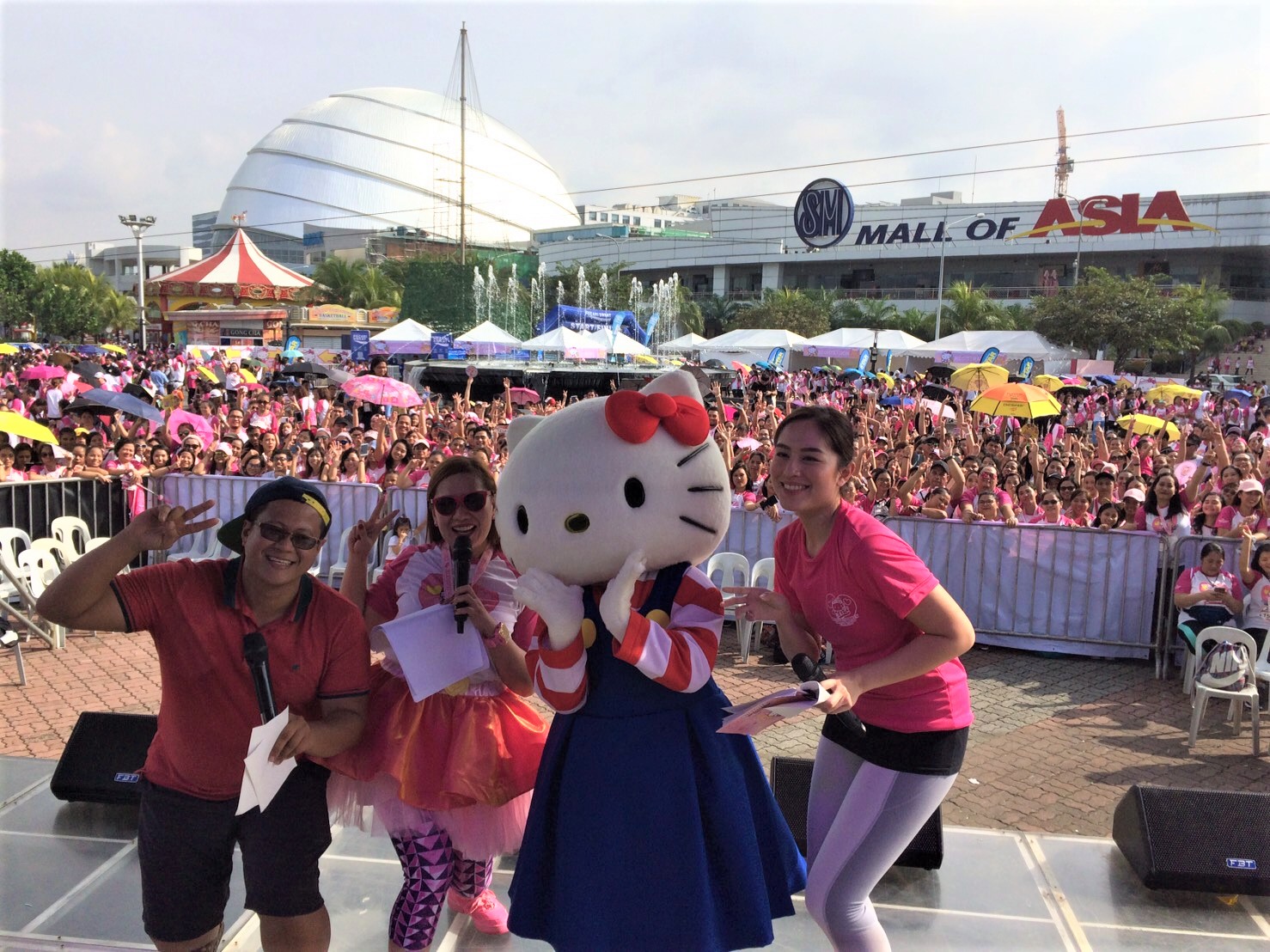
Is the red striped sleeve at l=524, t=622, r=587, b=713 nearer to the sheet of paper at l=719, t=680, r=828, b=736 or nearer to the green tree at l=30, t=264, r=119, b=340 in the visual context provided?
the sheet of paper at l=719, t=680, r=828, b=736

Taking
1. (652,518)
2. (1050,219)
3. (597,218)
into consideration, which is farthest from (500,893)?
(597,218)

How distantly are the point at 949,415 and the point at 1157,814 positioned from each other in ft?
42.2

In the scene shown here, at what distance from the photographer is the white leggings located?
102 inches

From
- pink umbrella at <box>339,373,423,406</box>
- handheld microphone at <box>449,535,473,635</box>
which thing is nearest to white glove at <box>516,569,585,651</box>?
handheld microphone at <box>449,535,473,635</box>

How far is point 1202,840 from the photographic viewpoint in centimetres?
379

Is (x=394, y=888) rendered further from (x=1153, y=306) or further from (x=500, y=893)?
(x=1153, y=306)

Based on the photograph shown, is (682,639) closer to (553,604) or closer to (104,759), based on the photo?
(553,604)

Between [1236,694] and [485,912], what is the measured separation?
496cm

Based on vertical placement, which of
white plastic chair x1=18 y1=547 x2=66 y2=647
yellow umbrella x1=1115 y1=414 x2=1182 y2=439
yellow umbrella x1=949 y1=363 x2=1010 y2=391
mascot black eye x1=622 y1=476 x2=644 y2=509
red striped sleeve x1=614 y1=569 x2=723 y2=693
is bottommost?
white plastic chair x1=18 y1=547 x2=66 y2=647

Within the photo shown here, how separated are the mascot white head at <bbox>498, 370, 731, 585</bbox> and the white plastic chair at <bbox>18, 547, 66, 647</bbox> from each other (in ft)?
20.3

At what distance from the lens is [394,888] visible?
3750 millimetres

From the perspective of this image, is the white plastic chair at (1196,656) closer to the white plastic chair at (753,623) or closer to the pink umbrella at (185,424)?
the white plastic chair at (753,623)

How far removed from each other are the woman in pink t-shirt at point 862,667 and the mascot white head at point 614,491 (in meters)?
0.27

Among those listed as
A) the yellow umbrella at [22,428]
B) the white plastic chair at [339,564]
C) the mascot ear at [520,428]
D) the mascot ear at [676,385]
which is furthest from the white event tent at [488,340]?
the mascot ear at [676,385]
